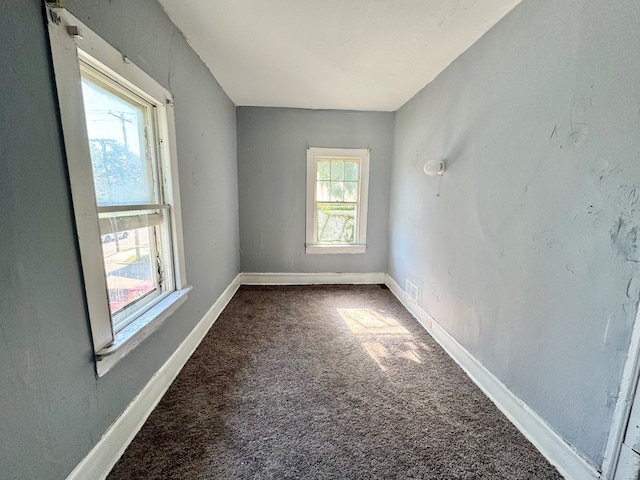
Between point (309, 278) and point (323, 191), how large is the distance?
3.92 feet

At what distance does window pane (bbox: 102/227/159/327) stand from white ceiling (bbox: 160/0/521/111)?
1353 mm

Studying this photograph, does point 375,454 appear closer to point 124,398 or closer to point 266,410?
point 266,410

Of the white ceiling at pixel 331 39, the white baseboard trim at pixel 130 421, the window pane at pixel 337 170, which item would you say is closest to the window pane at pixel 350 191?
the window pane at pixel 337 170

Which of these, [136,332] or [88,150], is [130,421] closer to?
[136,332]

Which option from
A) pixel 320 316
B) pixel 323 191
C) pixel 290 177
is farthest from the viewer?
pixel 323 191

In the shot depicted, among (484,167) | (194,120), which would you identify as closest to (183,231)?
(194,120)

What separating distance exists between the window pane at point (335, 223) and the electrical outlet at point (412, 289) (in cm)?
104

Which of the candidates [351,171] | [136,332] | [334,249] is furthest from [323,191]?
[136,332]

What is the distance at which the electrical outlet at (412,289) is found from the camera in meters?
2.82

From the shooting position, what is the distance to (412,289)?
2912 mm

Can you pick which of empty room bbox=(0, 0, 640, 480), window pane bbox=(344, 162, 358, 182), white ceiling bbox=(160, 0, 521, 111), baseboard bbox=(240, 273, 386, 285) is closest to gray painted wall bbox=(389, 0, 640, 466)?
empty room bbox=(0, 0, 640, 480)

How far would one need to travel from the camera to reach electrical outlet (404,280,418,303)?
9.27ft

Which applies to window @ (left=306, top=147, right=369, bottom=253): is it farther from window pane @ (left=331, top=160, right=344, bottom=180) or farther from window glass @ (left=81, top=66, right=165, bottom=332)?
window glass @ (left=81, top=66, right=165, bottom=332)

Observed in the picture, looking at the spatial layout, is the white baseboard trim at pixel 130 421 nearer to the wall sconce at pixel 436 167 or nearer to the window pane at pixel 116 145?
the window pane at pixel 116 145
